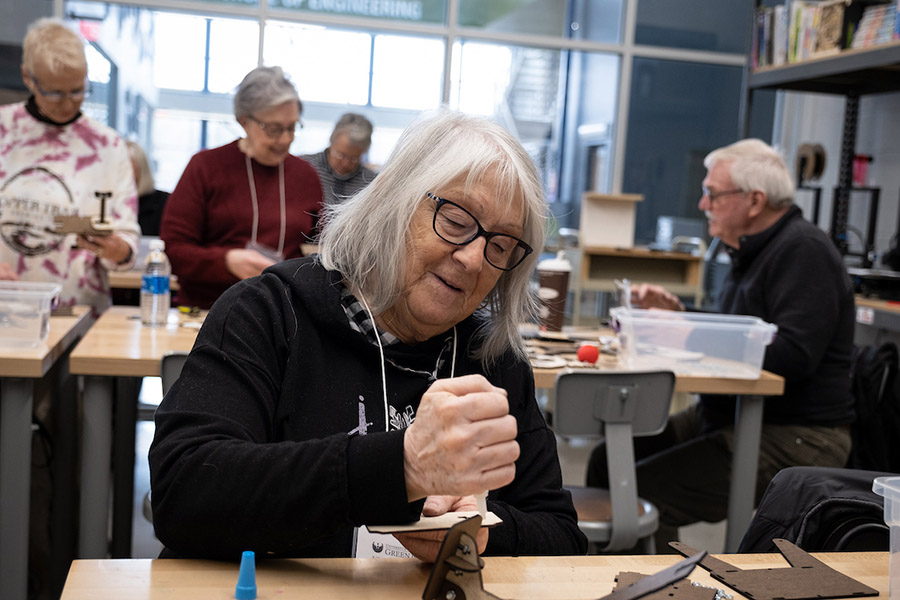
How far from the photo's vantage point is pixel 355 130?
14.7 ft

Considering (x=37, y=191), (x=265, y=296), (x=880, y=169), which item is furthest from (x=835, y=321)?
(x=880, y=169)

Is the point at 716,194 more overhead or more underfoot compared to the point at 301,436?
more overhead

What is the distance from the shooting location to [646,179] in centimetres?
752

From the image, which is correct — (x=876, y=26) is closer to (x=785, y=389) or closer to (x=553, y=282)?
(x=785, y=389)

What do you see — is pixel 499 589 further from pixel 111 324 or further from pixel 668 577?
pixel 111 324

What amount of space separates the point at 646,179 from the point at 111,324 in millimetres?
5618

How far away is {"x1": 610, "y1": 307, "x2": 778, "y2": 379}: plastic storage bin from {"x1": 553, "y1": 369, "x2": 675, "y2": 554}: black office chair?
10.7 inches

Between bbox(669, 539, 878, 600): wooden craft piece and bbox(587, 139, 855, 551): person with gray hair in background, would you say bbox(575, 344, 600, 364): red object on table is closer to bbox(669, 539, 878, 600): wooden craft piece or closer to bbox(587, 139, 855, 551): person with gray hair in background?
bbox(587, 139, 855, 551): person with gray hair in background

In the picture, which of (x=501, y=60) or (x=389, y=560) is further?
(x=501, y=60)

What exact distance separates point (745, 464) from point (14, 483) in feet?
6.74

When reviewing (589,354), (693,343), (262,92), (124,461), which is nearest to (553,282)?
(589,354)

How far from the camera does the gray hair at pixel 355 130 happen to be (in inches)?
176

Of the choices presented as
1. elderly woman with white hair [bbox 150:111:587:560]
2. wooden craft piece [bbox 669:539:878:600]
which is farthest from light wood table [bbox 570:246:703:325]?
wooden craft piece [bbox 669:539:878:600]

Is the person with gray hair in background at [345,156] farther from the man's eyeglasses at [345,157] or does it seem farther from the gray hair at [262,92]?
the gray hair at [262,92]
